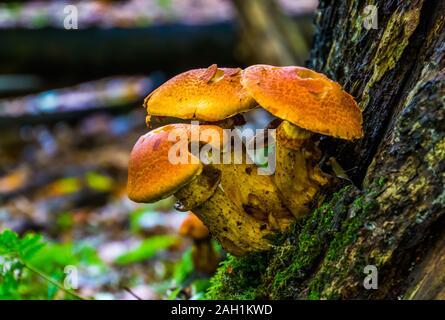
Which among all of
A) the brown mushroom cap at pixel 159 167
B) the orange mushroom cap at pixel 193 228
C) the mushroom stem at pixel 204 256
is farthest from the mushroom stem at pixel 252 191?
the mushroom stem at pixel 204 256

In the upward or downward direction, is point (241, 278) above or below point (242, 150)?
below

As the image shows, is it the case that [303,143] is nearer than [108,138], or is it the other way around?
[303,143]

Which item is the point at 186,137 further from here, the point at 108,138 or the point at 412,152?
the point at 108,138

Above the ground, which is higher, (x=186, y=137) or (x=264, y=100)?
(x=264, y=100)

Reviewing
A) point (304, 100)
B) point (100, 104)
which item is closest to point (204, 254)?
point (304, 100)

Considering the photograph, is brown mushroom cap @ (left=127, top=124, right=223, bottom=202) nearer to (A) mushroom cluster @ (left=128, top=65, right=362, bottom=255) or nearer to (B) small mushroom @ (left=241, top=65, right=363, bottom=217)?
(A) mushroom cluster @ (left=128, top=65, right=362, bottom=255)

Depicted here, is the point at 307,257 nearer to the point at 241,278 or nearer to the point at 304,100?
the point at 241,278
